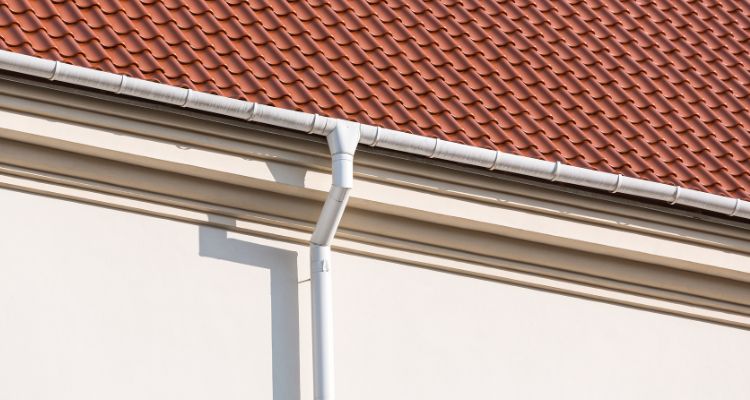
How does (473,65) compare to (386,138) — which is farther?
(473,65)

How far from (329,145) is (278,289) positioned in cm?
70

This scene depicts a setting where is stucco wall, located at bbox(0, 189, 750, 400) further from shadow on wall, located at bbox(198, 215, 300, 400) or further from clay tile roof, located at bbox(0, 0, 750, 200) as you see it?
clay tile roof, located at bbox(0, 0, 750, 200)

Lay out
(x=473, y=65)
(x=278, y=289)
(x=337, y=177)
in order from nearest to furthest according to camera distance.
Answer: (x=337, y=177) < (x=278, y=289) < (x=473, y=65)

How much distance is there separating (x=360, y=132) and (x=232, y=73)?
69cm

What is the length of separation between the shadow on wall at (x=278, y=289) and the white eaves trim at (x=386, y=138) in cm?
54

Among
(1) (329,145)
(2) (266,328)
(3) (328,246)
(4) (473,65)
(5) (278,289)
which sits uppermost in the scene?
(4) (473,65)

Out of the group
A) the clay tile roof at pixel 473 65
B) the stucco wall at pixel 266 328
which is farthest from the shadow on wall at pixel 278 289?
the clay tile roof at pixel 473 65

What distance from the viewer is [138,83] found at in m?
6.98

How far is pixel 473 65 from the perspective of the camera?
8227 mm

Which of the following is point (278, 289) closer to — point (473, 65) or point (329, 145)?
point (329, 145)

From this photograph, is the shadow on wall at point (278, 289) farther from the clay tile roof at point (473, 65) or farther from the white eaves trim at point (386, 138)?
the clay tile roof at point (473, 65)

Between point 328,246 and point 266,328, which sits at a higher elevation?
point 328,246

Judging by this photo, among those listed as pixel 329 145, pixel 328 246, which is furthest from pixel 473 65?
A: pixel 328 246

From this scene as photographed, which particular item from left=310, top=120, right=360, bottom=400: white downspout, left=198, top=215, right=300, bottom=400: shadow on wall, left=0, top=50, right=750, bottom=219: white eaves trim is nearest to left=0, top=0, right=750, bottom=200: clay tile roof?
left=0, top=50, right=750, bottom=219: white eaves trim
